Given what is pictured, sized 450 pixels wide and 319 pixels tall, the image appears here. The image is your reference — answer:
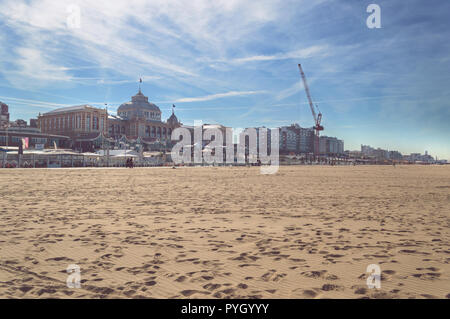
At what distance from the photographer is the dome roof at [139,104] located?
140 m

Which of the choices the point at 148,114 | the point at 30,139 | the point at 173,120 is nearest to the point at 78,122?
the point at 30,139

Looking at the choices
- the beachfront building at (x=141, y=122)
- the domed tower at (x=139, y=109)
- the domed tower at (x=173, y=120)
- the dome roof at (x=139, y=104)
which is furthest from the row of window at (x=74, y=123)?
the domed tower at (x=173, y=120)

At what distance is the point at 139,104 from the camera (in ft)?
461

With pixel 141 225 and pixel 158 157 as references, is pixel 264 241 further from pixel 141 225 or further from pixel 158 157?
pixel 158 157

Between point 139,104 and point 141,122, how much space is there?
51.2ft

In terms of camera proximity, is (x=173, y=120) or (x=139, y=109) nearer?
(x=139, y=109)

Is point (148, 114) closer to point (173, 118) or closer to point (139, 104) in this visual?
point (139, 104)

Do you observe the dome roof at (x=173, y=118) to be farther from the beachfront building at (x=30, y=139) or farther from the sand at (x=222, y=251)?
the sand at (x=222, y=251)

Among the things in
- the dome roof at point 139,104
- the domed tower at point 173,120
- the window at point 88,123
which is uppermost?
the dome roof at point 139,104

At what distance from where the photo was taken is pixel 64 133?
11100cm

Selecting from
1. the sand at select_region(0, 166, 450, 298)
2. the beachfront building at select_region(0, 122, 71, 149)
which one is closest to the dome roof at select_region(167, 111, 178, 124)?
the beachfront building at select_region(0, 122, 71, 149)

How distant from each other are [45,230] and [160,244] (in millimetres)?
2982
